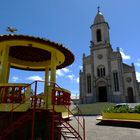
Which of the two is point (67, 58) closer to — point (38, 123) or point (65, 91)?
point (65, 91)

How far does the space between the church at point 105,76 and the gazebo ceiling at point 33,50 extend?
30520 millimetres

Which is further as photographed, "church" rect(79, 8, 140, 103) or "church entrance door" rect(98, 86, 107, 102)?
"church entrance door" rect(98, 86, 107, 102)

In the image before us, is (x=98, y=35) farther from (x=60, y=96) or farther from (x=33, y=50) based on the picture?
(x=60, y=96)

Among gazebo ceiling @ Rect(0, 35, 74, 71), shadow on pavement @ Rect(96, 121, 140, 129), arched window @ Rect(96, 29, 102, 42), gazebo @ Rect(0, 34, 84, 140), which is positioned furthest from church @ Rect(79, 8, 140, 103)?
gazebo @ Rect(0, 34, 84, 140)

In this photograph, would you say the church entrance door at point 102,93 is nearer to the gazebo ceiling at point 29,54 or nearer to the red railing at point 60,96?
the gazebo ceiling at point 29,54

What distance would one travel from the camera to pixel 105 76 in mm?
41438

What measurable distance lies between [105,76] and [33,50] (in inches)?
1297

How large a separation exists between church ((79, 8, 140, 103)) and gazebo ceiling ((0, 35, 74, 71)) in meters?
30.5

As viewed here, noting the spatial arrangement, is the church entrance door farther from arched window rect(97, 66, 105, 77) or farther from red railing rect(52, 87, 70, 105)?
red railing rect(52, 87, 70, 105)

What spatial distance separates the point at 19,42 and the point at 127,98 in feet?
117

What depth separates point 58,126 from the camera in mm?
7926

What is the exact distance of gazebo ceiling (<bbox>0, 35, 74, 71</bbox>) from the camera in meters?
7.79

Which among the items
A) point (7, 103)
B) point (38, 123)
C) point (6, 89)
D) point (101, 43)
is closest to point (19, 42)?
point (6, 89)

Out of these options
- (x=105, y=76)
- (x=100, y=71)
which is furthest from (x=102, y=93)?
(x=100, y=71)
